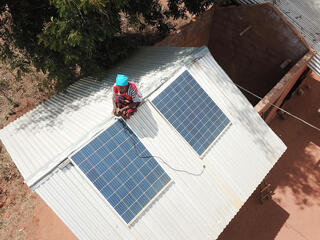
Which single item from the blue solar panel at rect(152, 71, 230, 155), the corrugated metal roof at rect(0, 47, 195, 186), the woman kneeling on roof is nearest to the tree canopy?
the corrugated metal roof at rect(0, 47, 195, 186)

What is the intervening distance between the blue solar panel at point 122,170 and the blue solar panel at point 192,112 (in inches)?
60.1

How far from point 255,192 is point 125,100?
9.17m

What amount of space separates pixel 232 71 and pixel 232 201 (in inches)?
390

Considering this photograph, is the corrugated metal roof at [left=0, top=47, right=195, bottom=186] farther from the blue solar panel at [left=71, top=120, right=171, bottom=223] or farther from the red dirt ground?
the red dirt ground

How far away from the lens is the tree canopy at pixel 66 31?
8.16 m

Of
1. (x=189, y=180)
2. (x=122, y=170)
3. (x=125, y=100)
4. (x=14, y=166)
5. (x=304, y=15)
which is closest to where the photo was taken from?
(x=122, y=170)

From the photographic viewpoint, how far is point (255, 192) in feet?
40.1

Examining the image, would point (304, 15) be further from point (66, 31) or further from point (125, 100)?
point (66, 31)

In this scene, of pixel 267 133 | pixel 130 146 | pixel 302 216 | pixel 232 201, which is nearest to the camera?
pixel 130 146

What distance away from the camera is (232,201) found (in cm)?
787

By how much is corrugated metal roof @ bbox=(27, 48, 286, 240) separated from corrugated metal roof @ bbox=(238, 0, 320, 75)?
716 centimetres

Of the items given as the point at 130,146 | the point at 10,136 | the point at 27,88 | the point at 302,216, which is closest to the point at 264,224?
the point at 302,216

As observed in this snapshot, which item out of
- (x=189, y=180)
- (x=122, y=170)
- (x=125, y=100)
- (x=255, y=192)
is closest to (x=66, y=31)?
(x=125, y=100)

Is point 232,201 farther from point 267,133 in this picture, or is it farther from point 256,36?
point 256,36
